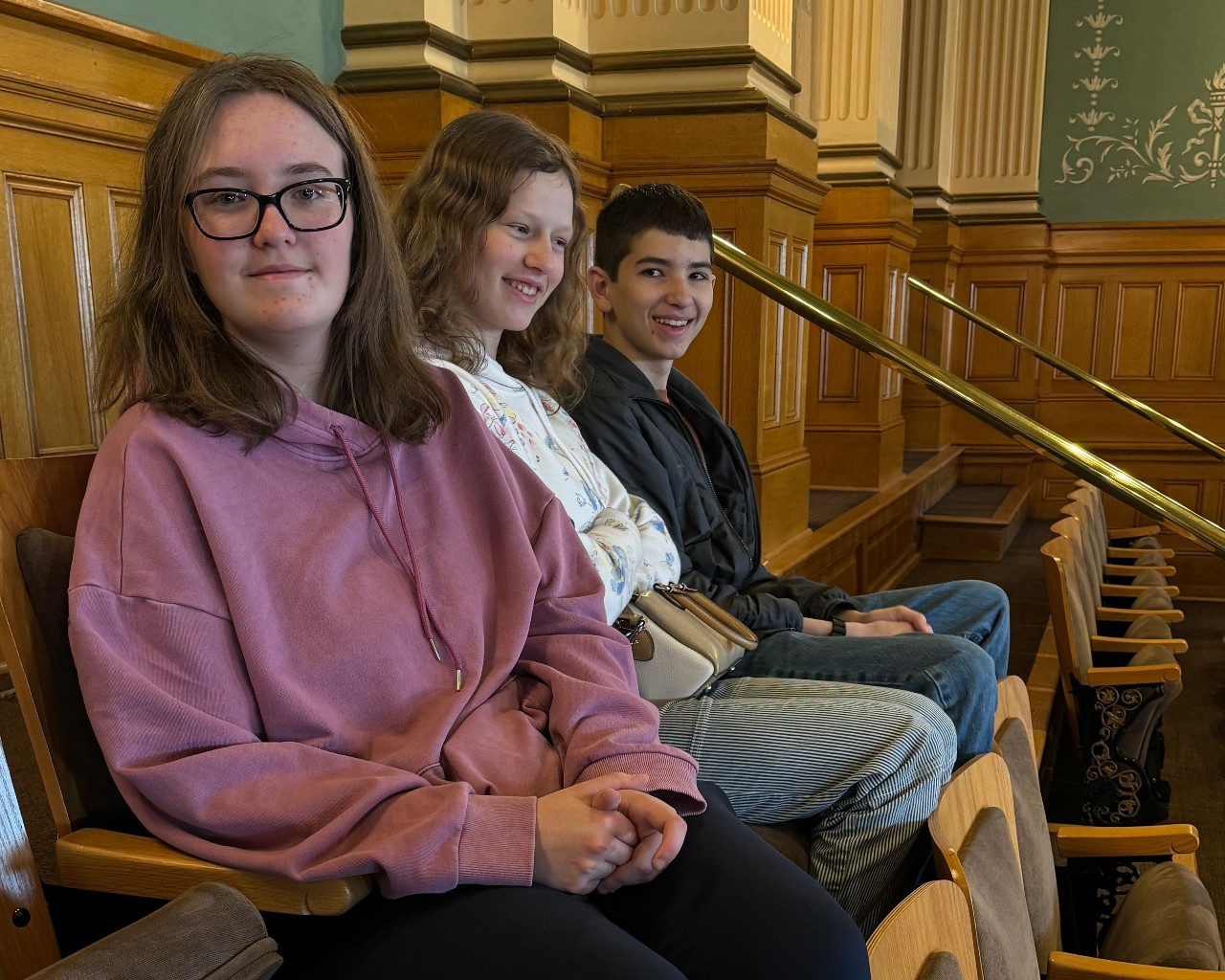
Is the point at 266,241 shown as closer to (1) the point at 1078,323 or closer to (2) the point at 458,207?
(2) the point at 458,207

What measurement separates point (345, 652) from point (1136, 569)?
370cm

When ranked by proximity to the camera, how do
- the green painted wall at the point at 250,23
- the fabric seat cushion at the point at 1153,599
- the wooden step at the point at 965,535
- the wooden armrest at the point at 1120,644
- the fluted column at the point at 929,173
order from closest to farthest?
the green painted wall at the point at 250,23 < the wooden armrest at the point at 1120,644 < the fabric seat cushion at the point at 1153,599 < the wooden step at the point at 965,535 < the fluted column at the point at 929,173

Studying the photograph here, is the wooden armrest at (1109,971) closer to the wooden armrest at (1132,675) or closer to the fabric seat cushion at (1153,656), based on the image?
the wooden armrest at (1132,675)

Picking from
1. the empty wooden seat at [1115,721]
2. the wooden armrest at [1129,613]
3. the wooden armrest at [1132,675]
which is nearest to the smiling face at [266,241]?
Answer: the empty wooden seat at [1115,721]

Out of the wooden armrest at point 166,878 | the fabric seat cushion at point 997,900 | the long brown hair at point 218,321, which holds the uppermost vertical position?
the long brown hair at point 218,321

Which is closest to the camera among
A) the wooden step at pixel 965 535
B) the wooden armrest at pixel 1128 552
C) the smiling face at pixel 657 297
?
the smiling face at pixel 657 297

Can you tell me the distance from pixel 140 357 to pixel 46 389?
1.02 meters

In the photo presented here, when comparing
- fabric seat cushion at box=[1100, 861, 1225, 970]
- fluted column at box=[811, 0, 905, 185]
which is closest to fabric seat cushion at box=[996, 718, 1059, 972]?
fabric seat cushion at box=[1100, 861, 1225, 970]

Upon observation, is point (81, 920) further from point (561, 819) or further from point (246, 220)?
point (246, 220)

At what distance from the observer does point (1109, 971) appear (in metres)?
1.43

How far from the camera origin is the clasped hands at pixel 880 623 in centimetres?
195

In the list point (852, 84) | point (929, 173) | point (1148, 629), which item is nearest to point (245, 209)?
point (1148, 629)

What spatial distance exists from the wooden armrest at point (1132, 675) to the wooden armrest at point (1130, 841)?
0.85 metres

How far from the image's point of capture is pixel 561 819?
104 cm
